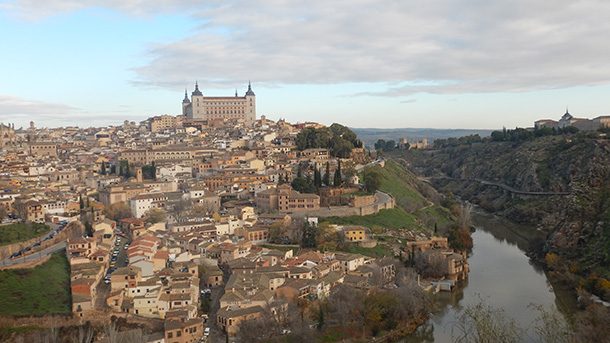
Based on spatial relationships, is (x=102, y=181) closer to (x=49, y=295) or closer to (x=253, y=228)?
(x=253, y=228)

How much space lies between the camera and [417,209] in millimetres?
34781

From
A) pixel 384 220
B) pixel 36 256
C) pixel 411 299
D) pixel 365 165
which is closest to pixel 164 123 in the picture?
pixel 365 165

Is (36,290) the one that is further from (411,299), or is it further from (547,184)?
(547,184)

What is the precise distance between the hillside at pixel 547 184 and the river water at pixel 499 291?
5.64 ft

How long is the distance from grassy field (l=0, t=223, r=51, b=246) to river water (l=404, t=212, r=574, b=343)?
46.7ft

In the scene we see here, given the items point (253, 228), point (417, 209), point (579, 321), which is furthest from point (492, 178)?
point (579, 321)

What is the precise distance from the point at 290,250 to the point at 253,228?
242cm

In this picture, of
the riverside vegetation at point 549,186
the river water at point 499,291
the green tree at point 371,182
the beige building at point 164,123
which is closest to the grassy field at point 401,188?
the green tree at point 371,182

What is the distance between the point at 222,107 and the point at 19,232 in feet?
148

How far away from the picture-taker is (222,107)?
6612 cm

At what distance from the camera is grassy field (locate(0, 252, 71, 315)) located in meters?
16.9

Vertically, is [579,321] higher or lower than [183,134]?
lower

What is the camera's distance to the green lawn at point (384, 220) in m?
28.2

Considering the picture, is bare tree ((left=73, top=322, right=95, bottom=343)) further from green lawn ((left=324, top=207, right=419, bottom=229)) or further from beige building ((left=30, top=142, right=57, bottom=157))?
Answer: beige building ((left=30, top=142, right=57, bottom=157))
